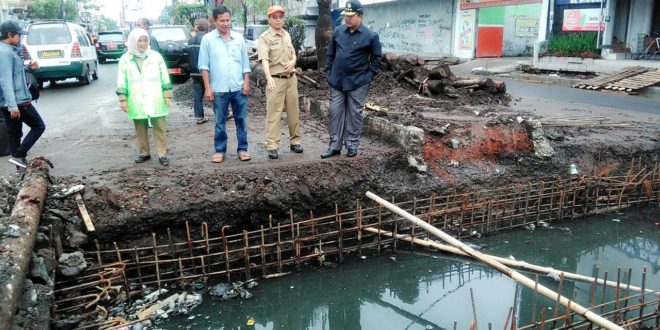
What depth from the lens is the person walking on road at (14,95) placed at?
5.54 meters

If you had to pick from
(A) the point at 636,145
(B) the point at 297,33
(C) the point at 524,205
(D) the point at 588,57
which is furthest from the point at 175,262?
(D) the point at 588,57

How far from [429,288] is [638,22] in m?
15.9

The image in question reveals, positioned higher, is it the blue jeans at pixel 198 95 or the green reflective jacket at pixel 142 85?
the green reflective jacket at pixel 142 85

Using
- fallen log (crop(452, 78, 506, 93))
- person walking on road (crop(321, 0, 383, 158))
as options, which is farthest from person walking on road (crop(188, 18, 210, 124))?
fallen log (crop(452, 78, 506, 93))

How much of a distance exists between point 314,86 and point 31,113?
5.90m

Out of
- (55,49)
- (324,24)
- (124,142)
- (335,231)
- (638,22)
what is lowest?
(335,231)

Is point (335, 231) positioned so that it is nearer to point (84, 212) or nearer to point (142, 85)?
point (84, 212)

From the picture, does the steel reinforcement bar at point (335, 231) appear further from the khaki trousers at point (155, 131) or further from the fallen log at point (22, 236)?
the khaki trousers at point (155, 131)

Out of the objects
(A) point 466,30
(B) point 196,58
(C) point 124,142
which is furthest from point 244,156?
(A) point 466,30

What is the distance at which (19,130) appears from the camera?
598cm

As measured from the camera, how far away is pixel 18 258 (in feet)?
11.8

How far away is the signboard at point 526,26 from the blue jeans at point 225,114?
20.2m

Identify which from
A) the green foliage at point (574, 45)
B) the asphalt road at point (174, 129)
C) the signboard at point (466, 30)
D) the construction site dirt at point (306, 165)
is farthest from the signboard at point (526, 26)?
the construction site dirt at point (306, 165)

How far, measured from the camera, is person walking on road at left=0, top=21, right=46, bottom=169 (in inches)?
218
